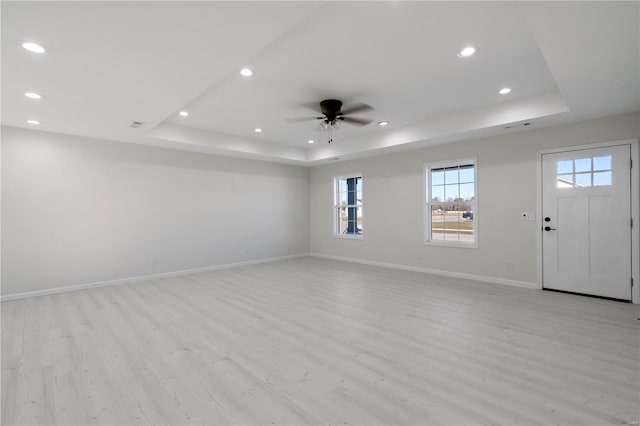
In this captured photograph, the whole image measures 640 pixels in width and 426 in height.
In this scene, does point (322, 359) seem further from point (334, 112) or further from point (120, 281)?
point (120, 281)

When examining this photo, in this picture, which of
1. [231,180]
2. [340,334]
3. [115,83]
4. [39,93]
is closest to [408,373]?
[340,334]

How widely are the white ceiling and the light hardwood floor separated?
8.27 ft

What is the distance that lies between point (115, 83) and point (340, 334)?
340 centimetres

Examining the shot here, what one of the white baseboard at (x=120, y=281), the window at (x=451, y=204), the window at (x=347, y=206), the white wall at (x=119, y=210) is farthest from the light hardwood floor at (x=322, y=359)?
the window at (x=347, y=206)

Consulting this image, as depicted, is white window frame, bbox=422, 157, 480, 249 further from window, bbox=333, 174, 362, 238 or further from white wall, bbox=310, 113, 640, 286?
window, bbox=333, 174, 362, 238

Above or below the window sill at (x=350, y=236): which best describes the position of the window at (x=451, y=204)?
above

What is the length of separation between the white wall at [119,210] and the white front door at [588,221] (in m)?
5.55

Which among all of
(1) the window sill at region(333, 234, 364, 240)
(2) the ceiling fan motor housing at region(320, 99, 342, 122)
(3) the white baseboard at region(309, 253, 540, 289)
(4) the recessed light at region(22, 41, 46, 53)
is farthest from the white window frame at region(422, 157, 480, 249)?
(4) the recessed light at region(22, 41, 46, 53)

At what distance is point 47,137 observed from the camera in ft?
15.3

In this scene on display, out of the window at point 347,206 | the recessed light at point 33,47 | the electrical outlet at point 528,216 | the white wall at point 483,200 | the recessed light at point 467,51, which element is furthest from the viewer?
the window at point 347,206

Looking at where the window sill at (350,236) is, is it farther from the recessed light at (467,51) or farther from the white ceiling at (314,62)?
the recessed light at (467,51)

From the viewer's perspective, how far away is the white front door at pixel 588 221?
409 cm

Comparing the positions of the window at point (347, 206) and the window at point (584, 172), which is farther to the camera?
the window at point (347, 206)

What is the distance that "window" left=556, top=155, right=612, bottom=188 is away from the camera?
4219 millimetres
